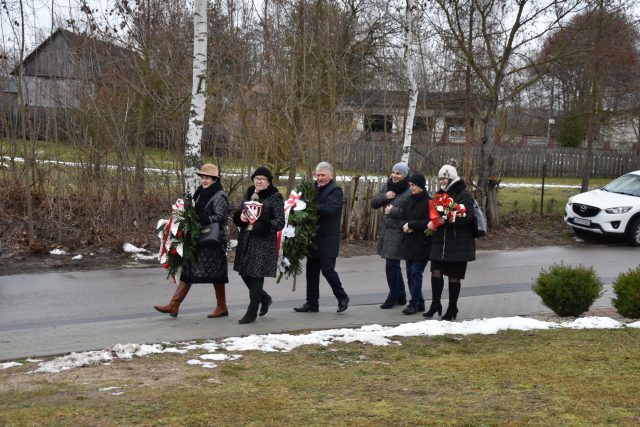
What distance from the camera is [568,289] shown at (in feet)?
34.9

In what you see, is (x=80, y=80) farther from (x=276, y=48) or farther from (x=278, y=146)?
(x=278, y=146)

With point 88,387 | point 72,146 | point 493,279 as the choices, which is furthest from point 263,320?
point 72,146

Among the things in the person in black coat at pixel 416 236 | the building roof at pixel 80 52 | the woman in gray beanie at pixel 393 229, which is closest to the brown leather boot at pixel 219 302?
the woman in gray beanie at pixel 393 229

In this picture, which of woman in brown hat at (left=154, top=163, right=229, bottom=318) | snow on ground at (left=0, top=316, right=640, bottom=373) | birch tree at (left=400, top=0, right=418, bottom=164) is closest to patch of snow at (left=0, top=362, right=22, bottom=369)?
snow on ground at (left=0, top=316, right=640, bottom=373)

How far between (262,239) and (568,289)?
145 inches

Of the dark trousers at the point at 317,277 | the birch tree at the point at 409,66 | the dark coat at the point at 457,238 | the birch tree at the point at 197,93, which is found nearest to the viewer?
the dark coat at the point at 457,238

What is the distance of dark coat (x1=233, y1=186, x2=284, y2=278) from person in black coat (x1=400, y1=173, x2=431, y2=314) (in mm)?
1694

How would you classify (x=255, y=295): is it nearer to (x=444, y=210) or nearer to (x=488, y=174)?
(x=444, y=210)

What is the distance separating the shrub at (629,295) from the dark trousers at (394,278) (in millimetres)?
2643

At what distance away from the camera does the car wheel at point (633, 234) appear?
1966 cm

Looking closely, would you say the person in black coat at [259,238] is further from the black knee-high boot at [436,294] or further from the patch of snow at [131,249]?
the patch of snow at [131,249]

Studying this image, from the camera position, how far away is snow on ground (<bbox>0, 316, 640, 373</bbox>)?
7746 mm

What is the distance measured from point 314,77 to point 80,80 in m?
5.14

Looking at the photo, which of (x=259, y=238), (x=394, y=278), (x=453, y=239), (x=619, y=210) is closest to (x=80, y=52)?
(x=259, y=238)
